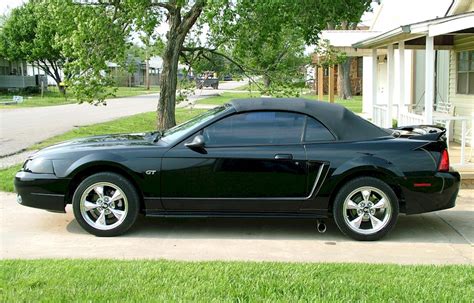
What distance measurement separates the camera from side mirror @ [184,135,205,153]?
593cm

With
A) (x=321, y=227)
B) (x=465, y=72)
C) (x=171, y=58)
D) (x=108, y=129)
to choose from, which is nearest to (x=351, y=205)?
(x=321, y=227)

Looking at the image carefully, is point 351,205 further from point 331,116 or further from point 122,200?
point 122,200

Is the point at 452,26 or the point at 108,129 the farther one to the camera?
the point at 108,129

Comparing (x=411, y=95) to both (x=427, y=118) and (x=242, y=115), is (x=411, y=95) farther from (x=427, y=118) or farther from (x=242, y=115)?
(x=242, y=115)

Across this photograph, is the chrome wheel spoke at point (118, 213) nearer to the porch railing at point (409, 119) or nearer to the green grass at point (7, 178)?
the green grass at point (7, 178)

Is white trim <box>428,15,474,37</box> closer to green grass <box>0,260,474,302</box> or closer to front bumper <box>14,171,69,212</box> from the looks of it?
green grass <box>0,260,474,302</box>

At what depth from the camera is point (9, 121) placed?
21.2m

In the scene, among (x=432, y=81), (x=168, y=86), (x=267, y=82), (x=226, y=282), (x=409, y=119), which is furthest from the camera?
(x=267, y=82)

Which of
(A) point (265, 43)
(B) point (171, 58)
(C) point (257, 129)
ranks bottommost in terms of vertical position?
(C) point (257, 129)

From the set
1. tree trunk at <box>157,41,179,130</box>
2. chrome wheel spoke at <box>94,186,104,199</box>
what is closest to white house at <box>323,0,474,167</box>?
tree trunk at <box>157,41,179,130</box>

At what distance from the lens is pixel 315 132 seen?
20.2 ft

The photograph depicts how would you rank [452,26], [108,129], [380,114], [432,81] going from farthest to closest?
[108,129] → [380,114] → [432,81] → [452,26]

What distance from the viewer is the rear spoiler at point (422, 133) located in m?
6.25

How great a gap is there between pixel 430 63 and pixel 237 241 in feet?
16.6
